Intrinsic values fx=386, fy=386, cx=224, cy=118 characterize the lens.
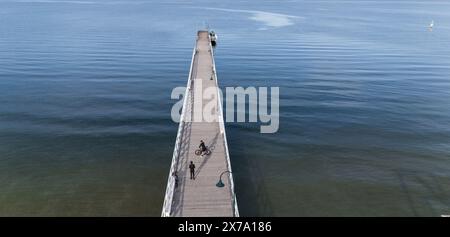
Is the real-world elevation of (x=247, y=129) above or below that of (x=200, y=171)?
below

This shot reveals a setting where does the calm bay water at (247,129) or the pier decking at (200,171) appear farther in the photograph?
the calm bay water at (247,129)

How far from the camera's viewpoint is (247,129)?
4594 centimetres

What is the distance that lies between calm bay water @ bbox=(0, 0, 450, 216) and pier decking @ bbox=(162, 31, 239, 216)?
3446 mm

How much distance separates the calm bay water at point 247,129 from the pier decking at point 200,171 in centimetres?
345

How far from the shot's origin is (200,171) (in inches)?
1166

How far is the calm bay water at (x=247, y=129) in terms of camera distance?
105ft

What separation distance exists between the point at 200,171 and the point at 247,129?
1716 centimetres

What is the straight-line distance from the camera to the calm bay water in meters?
31.9

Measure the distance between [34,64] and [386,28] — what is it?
111m

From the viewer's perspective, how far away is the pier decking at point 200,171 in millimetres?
25203

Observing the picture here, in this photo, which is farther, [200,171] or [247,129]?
[247,129]

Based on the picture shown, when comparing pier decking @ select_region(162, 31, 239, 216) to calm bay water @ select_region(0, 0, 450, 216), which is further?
calm bay water @ select_region(0, 0, 450, 216)
